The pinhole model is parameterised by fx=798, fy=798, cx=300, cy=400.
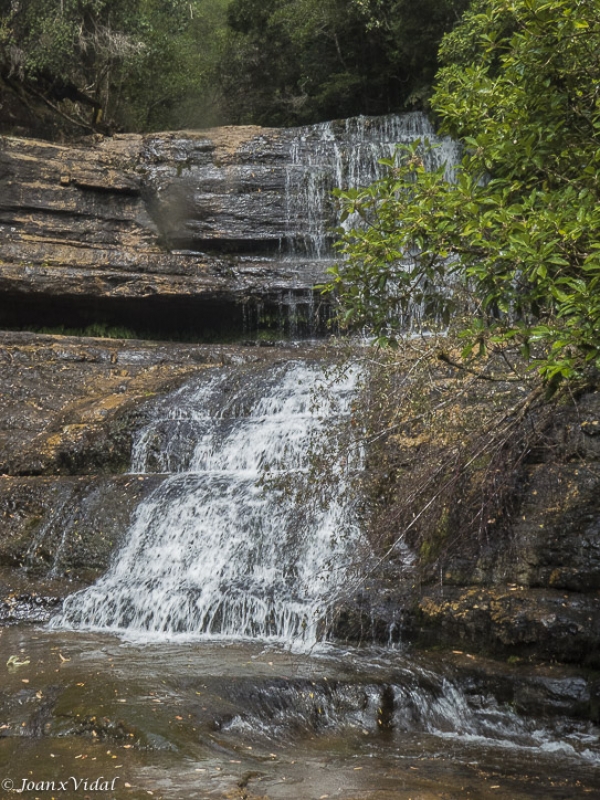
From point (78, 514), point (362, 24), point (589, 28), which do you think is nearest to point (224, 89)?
point (362, 24)

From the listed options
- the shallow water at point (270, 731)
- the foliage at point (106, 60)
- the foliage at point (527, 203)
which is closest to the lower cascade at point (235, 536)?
the shallow water at point (270, 731)

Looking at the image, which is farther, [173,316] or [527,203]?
[173,316]

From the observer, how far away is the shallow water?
14.6ft

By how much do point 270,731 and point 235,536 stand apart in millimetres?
3948

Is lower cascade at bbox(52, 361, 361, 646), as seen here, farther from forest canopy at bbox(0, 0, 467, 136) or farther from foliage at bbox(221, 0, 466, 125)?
forest canopy at bbox(0, 0, 467, 136)

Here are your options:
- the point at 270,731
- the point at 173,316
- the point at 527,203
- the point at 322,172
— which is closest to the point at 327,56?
the point at 322,172

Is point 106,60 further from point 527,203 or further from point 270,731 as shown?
point 270,731

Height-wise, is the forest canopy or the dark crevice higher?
the forest canopy

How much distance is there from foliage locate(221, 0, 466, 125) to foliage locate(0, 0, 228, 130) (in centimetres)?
174

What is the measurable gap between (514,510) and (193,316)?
12.2 metres

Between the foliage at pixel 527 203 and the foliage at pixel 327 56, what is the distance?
560 inches

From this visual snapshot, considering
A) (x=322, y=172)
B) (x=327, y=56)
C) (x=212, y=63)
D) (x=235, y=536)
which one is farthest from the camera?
(x=212, y=63)

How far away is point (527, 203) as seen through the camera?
577 cm

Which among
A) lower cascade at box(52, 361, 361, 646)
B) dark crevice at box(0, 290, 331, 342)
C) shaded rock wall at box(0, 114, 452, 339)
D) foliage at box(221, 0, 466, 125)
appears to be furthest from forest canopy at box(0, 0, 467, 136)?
lower cascade at box(52, 361, 361, 646)
